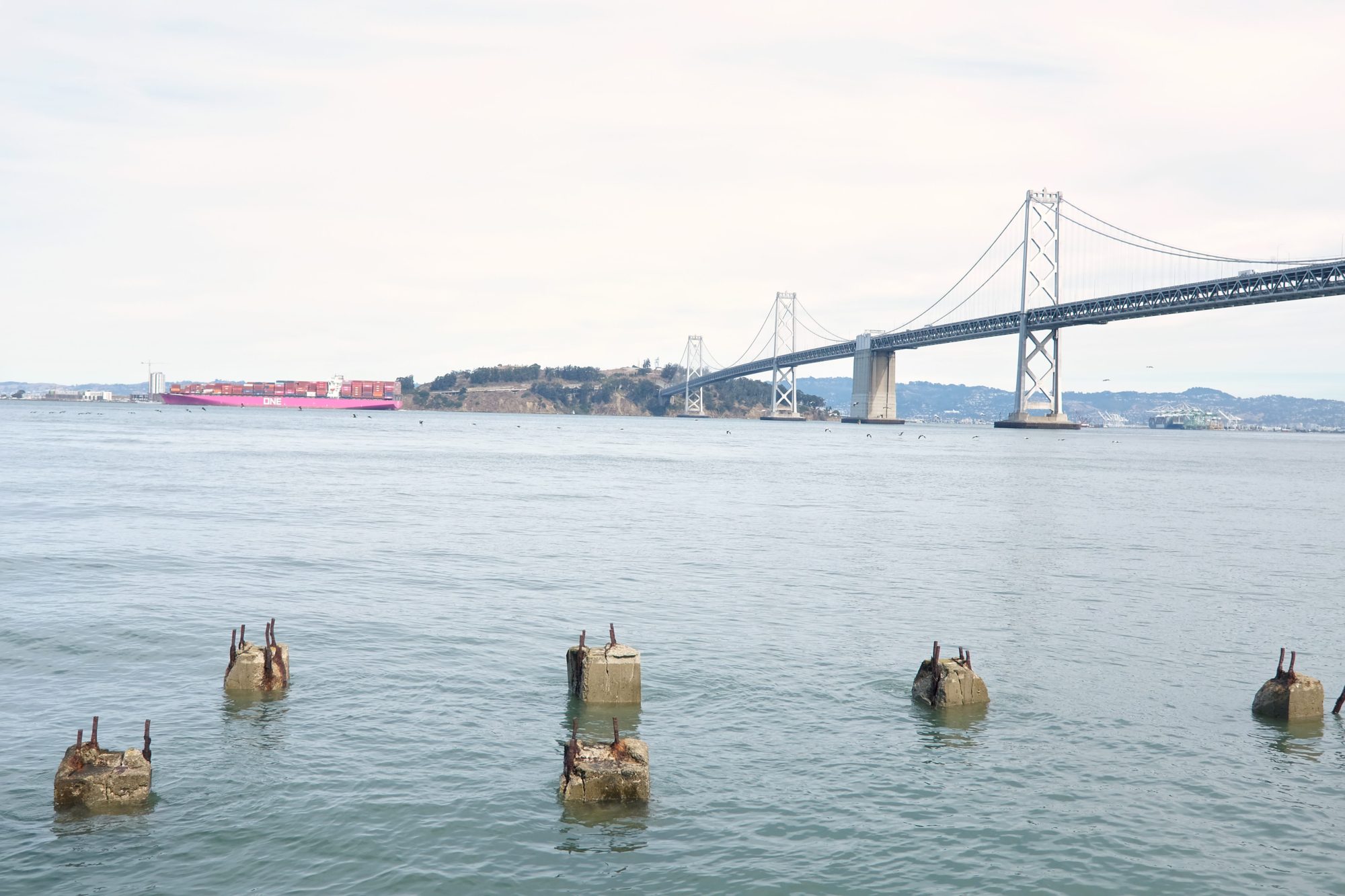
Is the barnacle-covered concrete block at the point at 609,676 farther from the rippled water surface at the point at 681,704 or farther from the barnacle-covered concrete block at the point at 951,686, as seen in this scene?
the barnacle-covered concrete block at the point at 951,686

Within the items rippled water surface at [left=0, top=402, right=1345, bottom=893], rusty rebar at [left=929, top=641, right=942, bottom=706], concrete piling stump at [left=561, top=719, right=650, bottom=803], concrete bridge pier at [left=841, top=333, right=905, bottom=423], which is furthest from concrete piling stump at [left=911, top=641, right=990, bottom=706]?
concrete bridge pier at [left=841, top=333, right=905, bottom=423]

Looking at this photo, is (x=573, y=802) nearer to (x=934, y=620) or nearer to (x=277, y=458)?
(x=934, y=620)

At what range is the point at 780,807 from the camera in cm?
942

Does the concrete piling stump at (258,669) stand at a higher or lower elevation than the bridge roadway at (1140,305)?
lower

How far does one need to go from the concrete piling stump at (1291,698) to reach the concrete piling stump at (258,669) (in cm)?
1193

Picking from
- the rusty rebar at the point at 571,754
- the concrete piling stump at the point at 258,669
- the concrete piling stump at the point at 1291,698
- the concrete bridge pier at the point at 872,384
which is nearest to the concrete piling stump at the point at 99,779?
the concrete piling stump at the point at 258,669

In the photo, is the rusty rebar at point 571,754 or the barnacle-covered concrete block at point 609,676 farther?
the barnacle-covered concrete block at point 609,676

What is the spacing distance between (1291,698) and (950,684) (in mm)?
4074

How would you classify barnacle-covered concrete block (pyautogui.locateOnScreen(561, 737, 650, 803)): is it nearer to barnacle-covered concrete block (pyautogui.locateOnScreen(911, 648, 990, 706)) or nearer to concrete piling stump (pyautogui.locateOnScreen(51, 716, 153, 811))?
concrete piling stump (pyautogui.locateOnScreen(51, 716, 153, 811))

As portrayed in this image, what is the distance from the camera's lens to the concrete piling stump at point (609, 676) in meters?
12.2

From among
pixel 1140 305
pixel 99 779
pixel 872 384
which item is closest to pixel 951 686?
pixel 99 779

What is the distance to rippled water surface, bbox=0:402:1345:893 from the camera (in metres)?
8.48

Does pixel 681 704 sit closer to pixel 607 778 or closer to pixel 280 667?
pixel 607 778

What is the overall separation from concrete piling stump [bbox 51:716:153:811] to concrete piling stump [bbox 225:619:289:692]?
302cm
